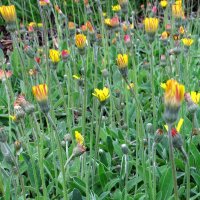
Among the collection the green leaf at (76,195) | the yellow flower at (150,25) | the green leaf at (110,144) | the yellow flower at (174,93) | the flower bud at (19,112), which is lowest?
the green leaf at (110,144)

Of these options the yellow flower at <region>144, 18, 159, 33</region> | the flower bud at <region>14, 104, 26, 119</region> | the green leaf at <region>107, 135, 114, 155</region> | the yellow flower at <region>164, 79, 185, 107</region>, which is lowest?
the green leaf at <region>107, 135, 114, 155</region>

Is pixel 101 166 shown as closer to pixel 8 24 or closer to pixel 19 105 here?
pixel 19 105

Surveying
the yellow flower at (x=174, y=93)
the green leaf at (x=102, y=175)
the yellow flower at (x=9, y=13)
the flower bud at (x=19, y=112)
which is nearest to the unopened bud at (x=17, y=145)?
the flower bud at (x=19, y=112)

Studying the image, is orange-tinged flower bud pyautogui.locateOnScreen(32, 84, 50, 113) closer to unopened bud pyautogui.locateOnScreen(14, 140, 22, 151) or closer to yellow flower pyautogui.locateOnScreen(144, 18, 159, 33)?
unopened bud pyautogui.locateOnScreen(14, 140, 22, 151)

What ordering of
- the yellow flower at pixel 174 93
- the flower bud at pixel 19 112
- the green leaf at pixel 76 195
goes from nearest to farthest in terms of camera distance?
the yellow flower at pixel 174 93, the flower bud at pixel 19 112, the green leaf at pixel 76 195

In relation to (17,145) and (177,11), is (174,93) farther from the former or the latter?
(177,11)

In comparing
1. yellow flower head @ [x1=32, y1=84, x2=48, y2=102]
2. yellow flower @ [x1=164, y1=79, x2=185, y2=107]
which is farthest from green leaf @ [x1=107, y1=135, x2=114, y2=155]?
yellow flower @ [x1=164, y1=79, x2=185, y2=107]

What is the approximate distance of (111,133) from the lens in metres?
2.62

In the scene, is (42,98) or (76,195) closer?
(42,98)

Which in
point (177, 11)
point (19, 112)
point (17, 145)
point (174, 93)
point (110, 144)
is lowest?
point (110, 144)

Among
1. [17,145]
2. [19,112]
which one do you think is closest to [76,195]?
[17,145]

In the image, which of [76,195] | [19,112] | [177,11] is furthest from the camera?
[177,11]

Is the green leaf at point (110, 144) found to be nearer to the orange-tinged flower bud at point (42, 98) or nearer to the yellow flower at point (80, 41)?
the yellow flower at point (80, 41)

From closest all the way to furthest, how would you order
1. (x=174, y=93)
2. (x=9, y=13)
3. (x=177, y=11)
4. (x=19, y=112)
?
(x=174, y=93) → (x=19, y=112) → (x=9, y=13) → (x=177, y=11)
